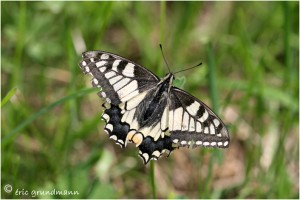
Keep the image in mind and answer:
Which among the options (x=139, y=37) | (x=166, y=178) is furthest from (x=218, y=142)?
(x=139, y=37)

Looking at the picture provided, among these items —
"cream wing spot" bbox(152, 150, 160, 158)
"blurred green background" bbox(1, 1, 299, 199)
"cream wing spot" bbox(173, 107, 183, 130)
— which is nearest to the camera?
"cream wing spot" bbox(152, 150, 160, 158)

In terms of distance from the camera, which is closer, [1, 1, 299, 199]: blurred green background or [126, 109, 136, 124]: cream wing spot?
[126, 109, 136, 124]: cream wing spot

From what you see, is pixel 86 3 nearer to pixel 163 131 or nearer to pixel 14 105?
pixel 14 105

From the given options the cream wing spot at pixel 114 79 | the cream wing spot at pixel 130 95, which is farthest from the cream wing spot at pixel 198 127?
the cream wing spot at pixel 114 79

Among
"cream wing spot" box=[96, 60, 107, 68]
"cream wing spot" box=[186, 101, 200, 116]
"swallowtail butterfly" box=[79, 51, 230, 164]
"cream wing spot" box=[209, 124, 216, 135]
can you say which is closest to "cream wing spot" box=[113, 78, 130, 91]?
"swallowtail butterfly" box=[79, 51, 230, 164]

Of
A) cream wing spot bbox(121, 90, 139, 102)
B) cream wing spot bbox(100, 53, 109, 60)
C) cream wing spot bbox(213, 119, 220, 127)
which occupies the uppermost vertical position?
cream wing spot bbox(100, 53, 109, 60)

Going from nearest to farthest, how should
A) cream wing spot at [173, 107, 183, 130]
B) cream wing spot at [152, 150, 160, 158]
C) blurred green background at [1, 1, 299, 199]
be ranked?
cream wing spot at [152, 150, 160, 158] → cream wing spot at [173, 107, 183, 130] → blurred green background at [1, 1, 299, 199]

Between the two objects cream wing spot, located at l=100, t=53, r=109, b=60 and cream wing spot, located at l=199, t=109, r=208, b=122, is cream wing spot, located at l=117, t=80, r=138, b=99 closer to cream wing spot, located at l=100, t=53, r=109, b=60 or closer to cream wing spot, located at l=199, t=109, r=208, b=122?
cream wing spot, located at l=100, t=53, r=109, b=60
